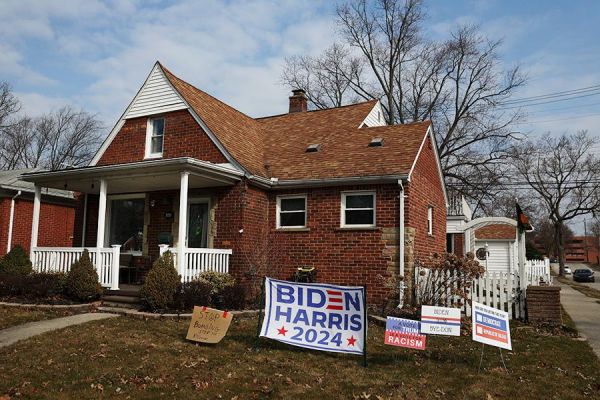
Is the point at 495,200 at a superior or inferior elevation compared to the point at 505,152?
inferior

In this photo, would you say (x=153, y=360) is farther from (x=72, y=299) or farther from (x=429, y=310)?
(x=72, y=299)

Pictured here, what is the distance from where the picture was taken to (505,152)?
3166 centimetres

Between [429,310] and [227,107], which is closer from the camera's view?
[429,310]

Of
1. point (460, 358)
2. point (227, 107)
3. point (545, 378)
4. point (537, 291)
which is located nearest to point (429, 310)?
point (460, 358)

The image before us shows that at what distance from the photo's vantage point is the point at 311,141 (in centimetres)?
1677

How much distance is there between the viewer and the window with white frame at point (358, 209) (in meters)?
13.4

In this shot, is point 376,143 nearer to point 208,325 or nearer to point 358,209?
point 358,209

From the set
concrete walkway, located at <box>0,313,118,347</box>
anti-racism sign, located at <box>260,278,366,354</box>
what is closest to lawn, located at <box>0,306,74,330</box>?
concrete walkway, located at <box>0,313,118,347</box>

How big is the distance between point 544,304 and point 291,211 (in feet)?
22.6

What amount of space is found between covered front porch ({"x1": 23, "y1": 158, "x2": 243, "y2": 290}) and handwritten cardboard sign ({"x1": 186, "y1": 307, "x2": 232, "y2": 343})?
3358mm

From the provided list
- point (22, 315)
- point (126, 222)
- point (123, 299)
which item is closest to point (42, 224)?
→ point (126, 222)

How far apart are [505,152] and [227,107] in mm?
20416

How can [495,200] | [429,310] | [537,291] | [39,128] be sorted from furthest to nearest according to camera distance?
[39,128]
[495,200]
[537,291]
[429,310]

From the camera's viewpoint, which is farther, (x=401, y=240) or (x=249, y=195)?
(x=249, y=195)
